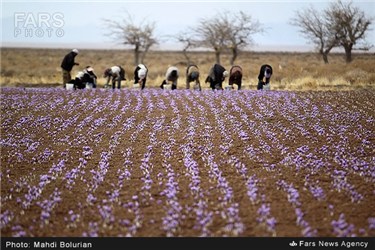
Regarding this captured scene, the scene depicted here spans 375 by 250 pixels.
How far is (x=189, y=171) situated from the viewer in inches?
299

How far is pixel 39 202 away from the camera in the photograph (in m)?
6.17

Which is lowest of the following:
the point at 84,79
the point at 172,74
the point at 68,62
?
the point at 84,79

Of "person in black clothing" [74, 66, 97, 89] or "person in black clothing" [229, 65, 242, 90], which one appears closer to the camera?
"person in black clothing" [229, 65, 242, 90]

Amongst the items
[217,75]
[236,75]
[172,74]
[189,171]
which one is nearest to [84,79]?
[172,74]

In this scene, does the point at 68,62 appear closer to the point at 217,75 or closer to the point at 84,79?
the point at 84,79

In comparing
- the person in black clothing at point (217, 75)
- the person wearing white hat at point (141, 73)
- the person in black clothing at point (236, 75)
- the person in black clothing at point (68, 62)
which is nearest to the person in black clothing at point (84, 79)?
the person in black clothing at point (68, 62)

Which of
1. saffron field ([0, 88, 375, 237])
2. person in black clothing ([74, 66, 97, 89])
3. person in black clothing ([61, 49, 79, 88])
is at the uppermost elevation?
person in black clothing ([61, 49, 79, 88])

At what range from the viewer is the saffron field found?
5453 millimetres

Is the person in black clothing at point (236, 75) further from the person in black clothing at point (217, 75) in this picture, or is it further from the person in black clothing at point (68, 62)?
the person in black clothing at point (68, 62)

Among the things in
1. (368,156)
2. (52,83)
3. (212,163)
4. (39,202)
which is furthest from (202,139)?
(52,83)

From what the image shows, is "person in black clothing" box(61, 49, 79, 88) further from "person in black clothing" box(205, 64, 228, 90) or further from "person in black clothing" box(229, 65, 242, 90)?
"person in black clothing" box(229, 65, 242, 90)

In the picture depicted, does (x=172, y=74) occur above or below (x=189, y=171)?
above

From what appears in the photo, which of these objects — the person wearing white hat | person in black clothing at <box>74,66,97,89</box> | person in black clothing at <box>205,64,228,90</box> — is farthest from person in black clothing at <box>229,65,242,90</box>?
person in black clothing at <box>74,66,97,89</box>
